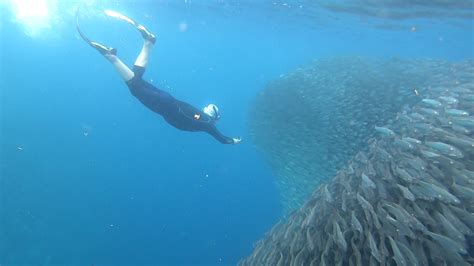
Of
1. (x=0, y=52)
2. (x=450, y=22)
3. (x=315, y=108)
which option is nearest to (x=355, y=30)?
(x=450, y=22)

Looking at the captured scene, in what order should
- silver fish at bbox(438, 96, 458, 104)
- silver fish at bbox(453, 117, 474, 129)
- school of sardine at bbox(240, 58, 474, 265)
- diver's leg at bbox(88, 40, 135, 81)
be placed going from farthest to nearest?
diver's leg at bbox(88, 40, 135, 81), silver fish at bbox(438, 96, 458, 104), silver fish at bbox(453, 117, 474, 129), school of sardine at bbox(240, 58, 474, 265)

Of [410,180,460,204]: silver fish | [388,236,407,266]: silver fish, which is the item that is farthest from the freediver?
[388,236,407,266]: silver fish

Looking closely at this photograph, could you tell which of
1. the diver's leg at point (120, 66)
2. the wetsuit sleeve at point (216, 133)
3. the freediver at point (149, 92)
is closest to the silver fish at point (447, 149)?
the wetsuit sleeve at point (216, 133)

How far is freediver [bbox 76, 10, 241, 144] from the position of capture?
33.1 feet

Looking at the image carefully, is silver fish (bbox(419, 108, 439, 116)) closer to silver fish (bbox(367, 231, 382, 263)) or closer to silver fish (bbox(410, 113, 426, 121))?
silver fish (bbox(410, 113, 426, 121))

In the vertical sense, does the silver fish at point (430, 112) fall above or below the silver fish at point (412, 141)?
above

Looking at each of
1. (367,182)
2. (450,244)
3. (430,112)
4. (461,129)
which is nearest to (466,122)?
(461,129)

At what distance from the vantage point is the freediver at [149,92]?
10.1m

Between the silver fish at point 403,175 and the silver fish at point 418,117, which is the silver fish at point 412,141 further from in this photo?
the silver fish at point 418,117

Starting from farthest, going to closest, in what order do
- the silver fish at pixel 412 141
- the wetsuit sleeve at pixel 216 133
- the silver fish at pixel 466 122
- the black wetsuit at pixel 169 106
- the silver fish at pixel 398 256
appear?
the wetsuit sleeve at pixel 216 133, the black wetsuit at pixel 169 106, the silver fish at pixel 412 141, the silver fish at pixel 466 122, the silver fish at pixel 398 256

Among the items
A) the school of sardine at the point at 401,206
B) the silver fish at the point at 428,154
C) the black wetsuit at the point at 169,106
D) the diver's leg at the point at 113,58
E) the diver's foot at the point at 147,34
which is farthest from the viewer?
the diver's foot at the point at 147,34

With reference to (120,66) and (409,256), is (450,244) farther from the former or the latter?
(120,66)

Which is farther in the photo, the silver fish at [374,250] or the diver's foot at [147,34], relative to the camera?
the diver's foot at [147,34]

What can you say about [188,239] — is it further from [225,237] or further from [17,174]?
[17,174]
